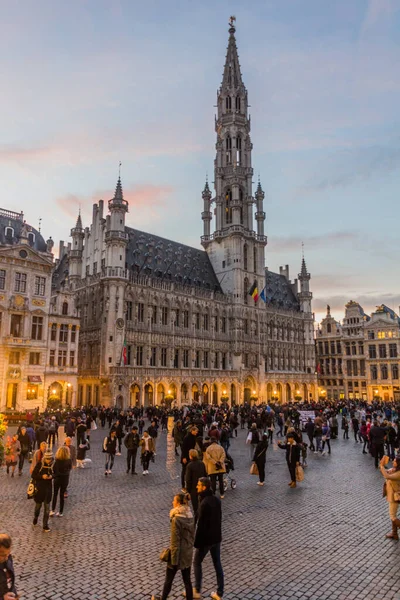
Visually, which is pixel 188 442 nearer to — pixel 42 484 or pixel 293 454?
pixel 293 454

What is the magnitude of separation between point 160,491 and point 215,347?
53.9m

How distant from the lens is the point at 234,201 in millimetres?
75938

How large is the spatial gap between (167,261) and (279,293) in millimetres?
30172

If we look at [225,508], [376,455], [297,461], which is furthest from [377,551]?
[376,455]

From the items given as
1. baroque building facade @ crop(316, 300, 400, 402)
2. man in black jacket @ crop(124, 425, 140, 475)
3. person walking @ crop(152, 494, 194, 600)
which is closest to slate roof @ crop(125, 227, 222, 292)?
baroque building facade @ crop(316, 300, 400, 402)

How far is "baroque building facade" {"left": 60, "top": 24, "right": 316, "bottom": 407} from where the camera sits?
5534cm

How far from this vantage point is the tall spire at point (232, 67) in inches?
3317

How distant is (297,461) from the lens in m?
14.2

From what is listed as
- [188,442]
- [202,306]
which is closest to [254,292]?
[202,306]

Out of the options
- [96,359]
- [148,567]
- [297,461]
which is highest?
[96,359]

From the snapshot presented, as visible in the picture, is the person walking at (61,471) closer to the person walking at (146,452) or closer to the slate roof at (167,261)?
the person walking at (146,452)

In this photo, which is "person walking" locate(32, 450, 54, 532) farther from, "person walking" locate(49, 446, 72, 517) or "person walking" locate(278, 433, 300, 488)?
"person walking" locate(278, 433, 300, 488)

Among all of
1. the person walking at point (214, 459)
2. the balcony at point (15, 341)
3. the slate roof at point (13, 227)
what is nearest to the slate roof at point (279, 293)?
the slate roof at point (13, 227)

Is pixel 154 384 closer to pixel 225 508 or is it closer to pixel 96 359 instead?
pixel 96 359
